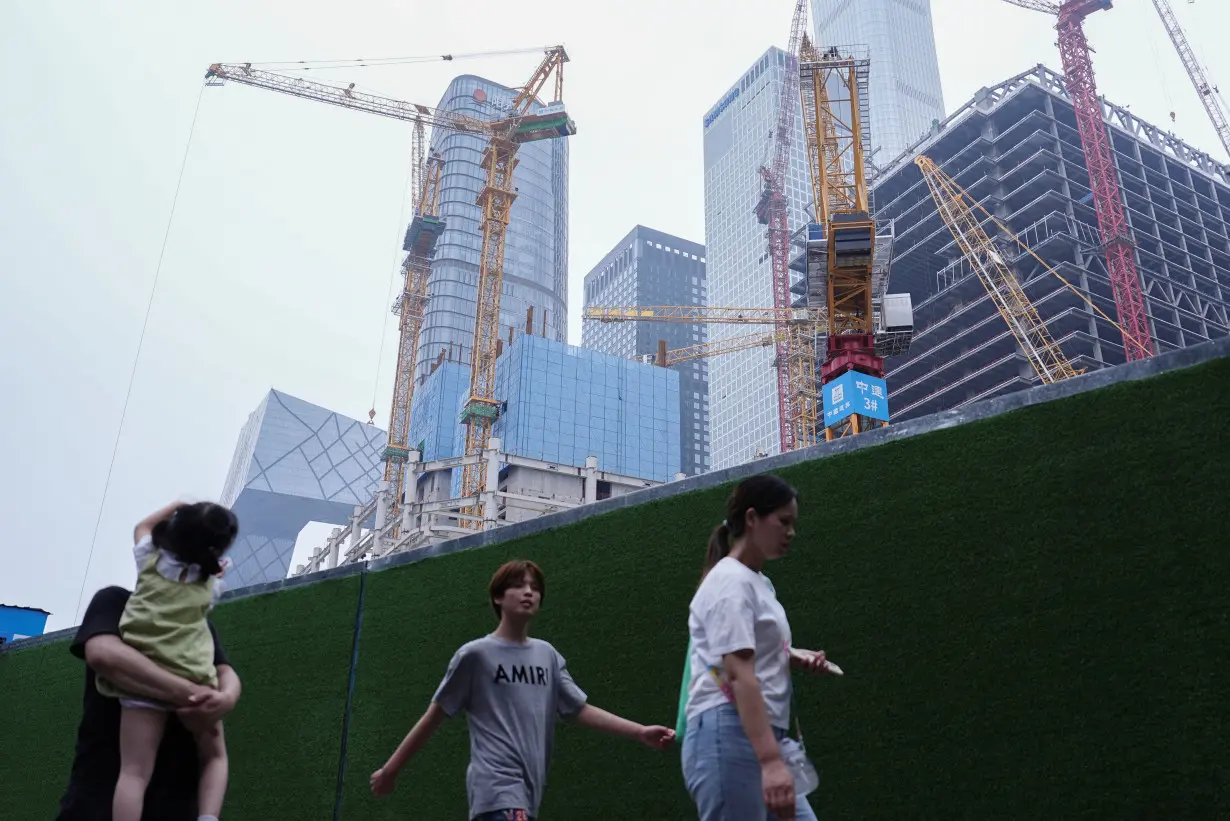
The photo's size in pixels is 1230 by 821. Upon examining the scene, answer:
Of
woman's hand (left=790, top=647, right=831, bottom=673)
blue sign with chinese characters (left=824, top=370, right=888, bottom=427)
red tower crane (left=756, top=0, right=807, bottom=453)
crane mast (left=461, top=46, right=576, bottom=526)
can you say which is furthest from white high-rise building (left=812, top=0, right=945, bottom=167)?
woman's hand (left=790, top=647, right=831, bottom=673)

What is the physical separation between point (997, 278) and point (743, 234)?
87790mm

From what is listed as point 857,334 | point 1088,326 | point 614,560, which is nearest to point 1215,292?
point 1088,326

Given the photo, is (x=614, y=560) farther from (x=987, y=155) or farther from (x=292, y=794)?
(x=987, y=155)

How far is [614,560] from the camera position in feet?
16.9

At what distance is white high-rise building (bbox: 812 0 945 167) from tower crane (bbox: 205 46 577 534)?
400ft

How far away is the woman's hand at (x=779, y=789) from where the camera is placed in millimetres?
2240

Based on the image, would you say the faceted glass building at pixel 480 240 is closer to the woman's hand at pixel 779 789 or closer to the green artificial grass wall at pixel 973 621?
the green artificial grass wall at pixel 973 621

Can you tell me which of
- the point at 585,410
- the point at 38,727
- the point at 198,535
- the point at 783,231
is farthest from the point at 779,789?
the point at 783,231

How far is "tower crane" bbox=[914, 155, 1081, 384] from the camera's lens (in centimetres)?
6175

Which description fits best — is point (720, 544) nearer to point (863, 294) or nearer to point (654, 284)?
point (863, 294)

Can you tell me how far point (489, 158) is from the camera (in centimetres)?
5862

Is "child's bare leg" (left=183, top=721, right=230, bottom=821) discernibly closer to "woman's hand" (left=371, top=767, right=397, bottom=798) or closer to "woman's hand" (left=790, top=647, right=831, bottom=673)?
"woman's hand" (left=371, top=767, right=397, bottom=798)

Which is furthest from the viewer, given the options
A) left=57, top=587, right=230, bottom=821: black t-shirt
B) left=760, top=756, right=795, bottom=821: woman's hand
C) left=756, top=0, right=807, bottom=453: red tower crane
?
left=756, top=0, right=807, bottom=453: red tower crane

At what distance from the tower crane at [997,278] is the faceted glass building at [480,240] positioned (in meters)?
44.8
